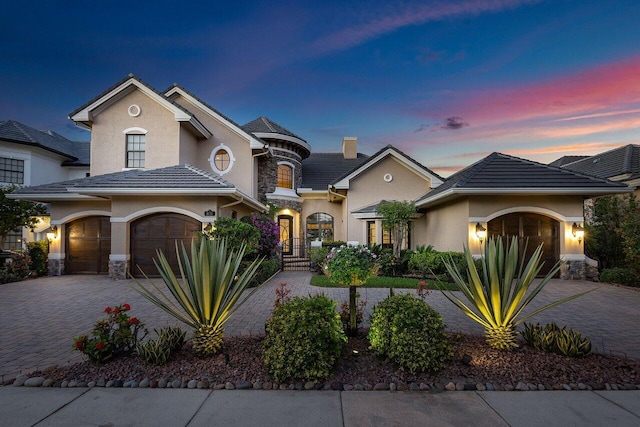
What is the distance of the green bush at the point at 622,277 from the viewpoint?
10.8 m

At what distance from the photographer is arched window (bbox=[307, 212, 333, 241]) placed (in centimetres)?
2112

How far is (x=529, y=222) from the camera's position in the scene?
12406 millimetres

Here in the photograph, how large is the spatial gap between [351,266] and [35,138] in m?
25.4

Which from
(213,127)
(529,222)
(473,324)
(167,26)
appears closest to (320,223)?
(213,127)

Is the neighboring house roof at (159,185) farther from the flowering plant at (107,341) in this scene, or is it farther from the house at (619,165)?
the house at (619,165)

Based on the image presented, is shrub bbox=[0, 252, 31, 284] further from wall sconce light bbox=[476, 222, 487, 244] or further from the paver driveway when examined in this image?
wall sconce light bbox=[476, 222, 487, 244]

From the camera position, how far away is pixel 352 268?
5.04 meters

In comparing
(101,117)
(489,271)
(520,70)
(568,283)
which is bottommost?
(568,283)

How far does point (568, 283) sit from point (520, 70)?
8.37 metres

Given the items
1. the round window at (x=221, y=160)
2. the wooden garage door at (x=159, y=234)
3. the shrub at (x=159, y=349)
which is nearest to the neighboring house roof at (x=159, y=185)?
the wooden garage door at (x=159, y=234)

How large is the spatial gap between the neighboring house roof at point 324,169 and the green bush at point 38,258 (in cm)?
1303

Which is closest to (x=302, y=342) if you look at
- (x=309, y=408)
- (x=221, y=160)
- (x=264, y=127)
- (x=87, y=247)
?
(x=309, y=408)

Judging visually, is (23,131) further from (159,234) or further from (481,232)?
(481,232)

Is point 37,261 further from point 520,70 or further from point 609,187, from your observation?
point 609,187
